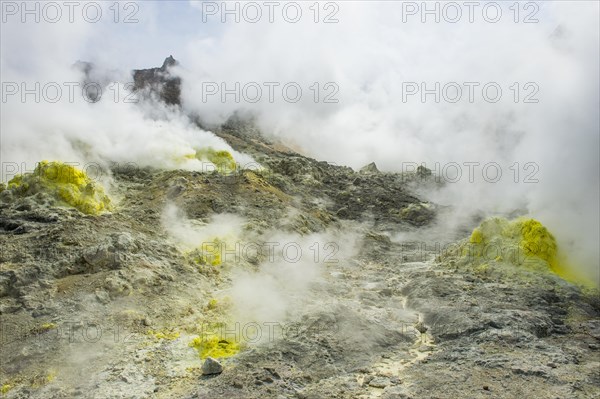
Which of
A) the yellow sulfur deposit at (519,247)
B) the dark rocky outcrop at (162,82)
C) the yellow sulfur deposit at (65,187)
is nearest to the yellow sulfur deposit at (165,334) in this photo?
the yellow sulfur deposit at (65,187)

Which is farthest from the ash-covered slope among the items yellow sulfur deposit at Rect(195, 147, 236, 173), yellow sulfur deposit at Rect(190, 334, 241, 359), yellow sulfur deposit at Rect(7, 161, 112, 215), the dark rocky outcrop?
the dark rocky outcrop

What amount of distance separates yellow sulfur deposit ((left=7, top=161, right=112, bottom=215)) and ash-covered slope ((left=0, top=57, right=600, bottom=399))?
0.16 metres

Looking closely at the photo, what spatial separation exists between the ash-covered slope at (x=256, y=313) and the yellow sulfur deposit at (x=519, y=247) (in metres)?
0.30

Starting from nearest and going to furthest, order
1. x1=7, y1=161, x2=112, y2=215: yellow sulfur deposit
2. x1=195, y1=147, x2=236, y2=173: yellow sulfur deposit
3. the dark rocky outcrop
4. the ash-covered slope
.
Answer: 1. the ash-covered slope
2. x1=7, y1=161, x2=112, y2=215: yellow sulfur deposit
3. x1=195, y1=147, x2=236, y2=173: yellow sulfur deposit
4. the dark rocky outcrop

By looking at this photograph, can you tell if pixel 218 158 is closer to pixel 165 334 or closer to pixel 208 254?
pixel 208 254

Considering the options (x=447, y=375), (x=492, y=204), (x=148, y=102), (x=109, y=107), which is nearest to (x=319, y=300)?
(x=447, y=375)

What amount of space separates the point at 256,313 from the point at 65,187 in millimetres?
7997

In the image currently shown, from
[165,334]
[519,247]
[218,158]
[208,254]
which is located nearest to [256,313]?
[165,334]

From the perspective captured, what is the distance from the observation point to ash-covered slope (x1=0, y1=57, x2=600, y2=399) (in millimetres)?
7586

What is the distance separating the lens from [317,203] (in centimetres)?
2097

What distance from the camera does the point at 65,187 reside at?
47.5 ft

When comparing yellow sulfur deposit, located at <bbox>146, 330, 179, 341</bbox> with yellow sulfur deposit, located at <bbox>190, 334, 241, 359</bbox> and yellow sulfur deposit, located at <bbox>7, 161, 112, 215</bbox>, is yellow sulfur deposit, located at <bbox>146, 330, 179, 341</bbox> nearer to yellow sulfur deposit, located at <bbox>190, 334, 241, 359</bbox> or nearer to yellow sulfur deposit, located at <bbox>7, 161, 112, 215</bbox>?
yellow sulfur deposit, located at <bbox>190, 334, 241, 359</bbox>

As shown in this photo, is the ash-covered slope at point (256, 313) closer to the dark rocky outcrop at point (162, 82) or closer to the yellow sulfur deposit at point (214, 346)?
the yellow sulfur deposit at point (214, 346)

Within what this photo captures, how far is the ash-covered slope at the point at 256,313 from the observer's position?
7.59 meters
